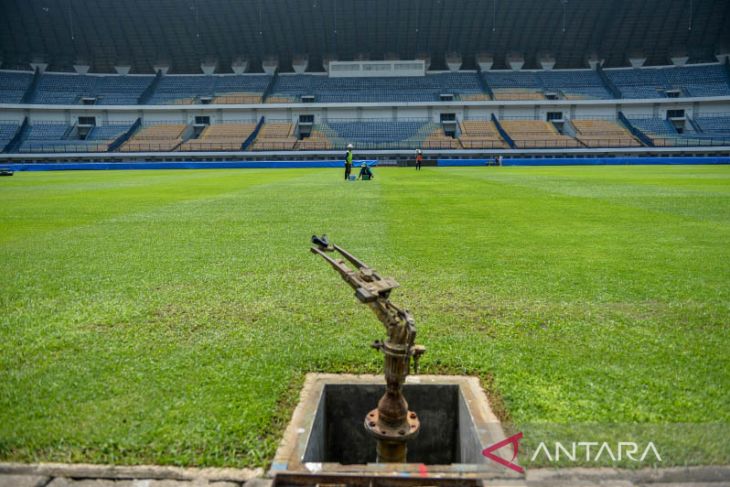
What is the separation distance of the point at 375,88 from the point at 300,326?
56534 millimetres

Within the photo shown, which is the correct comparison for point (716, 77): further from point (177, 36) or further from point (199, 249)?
point (199, 249)

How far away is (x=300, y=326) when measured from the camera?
4.37 m

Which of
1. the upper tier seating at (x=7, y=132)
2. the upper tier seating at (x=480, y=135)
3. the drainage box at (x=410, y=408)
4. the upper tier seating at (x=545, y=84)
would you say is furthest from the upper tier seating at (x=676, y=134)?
the upper tier seating at (x=7, y=132)

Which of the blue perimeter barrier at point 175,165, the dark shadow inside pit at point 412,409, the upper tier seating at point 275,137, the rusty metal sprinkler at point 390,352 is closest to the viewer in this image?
the rusty metal sprinkler at point 390,352

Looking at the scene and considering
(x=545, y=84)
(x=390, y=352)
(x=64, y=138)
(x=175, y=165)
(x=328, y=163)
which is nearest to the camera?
(x=390, y=352)

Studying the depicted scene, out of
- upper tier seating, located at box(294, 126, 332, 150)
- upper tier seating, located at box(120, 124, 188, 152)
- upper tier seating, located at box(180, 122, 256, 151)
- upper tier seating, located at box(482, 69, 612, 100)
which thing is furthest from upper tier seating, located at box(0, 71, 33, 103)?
upper tier seating, located at box(482, 69, 612, 100)

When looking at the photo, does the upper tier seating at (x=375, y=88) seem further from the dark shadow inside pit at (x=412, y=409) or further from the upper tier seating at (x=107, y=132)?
the dark shadow inside pit at (x=412, y=409)

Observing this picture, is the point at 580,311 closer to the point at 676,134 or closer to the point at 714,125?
the point at 676,134

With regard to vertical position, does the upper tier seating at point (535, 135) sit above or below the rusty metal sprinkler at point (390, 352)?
above

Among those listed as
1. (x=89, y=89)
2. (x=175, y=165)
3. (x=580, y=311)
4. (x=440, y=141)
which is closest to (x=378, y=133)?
(x=440, y=141)

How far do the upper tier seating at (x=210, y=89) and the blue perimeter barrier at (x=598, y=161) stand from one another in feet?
84.2

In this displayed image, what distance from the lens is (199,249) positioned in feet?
25.2

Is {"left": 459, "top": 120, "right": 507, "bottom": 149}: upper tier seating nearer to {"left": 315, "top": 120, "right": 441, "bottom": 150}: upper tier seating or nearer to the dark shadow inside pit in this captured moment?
{"left": 315, "top": 120, "right": 441, "bottom": 150}: upper tier seating

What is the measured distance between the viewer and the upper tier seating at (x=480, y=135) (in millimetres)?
48000
